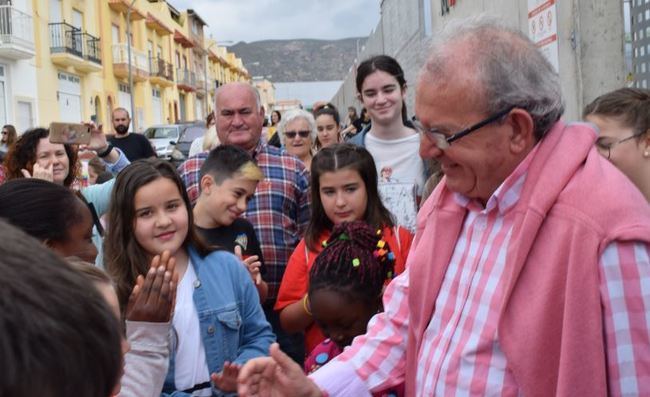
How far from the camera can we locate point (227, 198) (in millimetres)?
3328

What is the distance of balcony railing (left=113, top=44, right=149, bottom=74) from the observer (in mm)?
35325

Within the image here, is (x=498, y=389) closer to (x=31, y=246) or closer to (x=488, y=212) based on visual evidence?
(x=488, y=212)

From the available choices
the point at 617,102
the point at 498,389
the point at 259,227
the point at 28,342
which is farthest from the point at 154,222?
the point at 28,342

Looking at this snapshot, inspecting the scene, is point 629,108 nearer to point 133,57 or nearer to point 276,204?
point 276,204

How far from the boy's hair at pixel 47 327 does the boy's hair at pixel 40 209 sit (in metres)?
1.54

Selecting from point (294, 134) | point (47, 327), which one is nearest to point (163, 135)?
point (294, 134)

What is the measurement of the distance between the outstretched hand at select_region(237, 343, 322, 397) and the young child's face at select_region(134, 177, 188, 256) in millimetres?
801

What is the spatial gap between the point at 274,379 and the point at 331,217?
147cm

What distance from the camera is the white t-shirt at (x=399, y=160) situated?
4.22m

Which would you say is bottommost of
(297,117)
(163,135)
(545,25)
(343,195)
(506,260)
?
(506,260)

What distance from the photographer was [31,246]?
2.58 feet

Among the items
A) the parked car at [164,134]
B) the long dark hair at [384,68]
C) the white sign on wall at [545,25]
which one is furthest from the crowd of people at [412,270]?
the parked car at [164,134]

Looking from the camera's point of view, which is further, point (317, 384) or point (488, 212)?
point (317, 384)

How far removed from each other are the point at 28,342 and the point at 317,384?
1509mm
